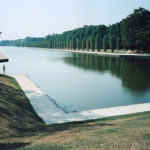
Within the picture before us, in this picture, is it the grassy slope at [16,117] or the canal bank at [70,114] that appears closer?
the grassy slope at [16,117]

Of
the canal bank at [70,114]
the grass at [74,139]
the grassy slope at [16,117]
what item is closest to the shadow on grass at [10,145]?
the grass at [74,139]

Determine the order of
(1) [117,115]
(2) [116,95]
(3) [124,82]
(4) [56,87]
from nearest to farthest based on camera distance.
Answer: (1) [117,115] → (2) [116,95] → (4) [56,87] → (3) [124,82]

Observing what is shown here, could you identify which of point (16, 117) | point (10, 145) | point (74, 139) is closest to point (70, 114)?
point (16, 117)

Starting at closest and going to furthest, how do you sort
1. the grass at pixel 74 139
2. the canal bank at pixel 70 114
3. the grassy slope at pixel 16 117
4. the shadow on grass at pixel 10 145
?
the grass at pixel 74 139
the shadow on grass at pixel 10 145
the grassy slope at pixel 16 117
the canal bank at pixel 70 114

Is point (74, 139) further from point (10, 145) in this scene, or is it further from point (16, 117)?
point (16, 117)

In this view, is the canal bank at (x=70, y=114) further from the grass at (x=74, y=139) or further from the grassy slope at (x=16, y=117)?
the grass at (x=74, y=139)

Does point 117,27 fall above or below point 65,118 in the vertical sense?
above

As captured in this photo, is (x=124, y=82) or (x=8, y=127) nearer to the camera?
(x=8, y=127)

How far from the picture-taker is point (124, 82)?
21656mm

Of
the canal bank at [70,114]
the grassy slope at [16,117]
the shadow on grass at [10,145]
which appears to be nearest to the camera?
the shadow on grass at [10,145]

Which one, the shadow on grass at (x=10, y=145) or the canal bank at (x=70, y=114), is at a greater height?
the shadow on grass at (x=10, y=145)

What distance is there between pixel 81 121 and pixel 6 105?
14.6 feet

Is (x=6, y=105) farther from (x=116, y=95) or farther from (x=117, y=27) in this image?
(x=117, y=27)

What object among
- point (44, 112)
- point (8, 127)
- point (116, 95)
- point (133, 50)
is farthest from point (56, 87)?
point (133, 50)
